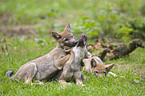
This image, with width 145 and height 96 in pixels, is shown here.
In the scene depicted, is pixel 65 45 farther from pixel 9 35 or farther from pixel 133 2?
pixel 133 2

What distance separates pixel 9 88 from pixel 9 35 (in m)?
7.28

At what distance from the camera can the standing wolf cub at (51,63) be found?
5.07 metres

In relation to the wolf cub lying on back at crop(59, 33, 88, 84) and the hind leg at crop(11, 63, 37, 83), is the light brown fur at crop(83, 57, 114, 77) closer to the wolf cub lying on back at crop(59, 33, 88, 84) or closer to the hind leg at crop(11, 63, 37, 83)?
the wolf cub lying on back at crop(59, 33, 88, 84)

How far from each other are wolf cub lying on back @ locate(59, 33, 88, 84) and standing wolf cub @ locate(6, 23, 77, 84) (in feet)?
0.50

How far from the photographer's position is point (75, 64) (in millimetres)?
4957

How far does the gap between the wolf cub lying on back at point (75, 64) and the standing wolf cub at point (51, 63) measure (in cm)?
15

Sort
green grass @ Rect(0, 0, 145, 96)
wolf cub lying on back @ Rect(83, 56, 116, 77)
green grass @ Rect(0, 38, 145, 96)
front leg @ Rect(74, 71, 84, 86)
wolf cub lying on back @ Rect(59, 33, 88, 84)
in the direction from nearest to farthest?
1. green grass @ Rect(0, 38, 145, 96)
2. green grass @ Rect(0, 0, 145, 96)
3. wolf cub lying on back @ Rect(59, 33, 88, 84)
4. front leg @ Rect(74, 71, 84, 86)
5. wolf cub lying on back @ Rect(83, 56, 116, 77)

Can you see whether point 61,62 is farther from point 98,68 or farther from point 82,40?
point 98,68

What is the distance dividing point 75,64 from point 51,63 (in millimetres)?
642

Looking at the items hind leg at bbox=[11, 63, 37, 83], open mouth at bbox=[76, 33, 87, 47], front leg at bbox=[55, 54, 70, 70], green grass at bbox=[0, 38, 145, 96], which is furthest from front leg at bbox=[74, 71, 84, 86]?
hind leg at bbox=[11, 63, 37, 83]

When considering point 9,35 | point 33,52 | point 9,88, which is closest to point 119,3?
point 9,35

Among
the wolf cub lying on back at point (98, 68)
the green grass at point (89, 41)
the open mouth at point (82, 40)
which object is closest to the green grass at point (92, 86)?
the green grass at point (89, 41)

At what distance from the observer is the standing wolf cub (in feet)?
16.6

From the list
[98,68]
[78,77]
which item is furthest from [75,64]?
[98,68]
